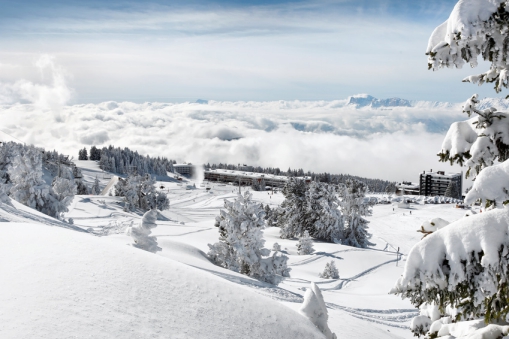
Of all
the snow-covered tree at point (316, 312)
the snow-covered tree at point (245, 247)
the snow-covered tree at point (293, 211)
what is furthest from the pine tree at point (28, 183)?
the snow-covered tree at point (316, 312)

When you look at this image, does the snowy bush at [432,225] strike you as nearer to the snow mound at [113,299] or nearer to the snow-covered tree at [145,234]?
the snow mound at [113,299]

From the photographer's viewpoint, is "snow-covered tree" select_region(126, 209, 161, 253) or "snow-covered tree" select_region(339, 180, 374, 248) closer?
"snow-covered tree" select_region(126, 209, 161, 253)

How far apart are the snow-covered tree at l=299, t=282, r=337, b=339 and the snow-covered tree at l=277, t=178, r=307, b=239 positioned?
52431 millimetres

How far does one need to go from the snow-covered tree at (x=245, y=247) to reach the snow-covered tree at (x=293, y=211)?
32.9 meters

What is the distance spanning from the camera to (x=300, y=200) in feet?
214

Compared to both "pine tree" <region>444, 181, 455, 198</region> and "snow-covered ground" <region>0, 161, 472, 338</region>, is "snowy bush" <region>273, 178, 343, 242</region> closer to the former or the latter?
"snow-covered ground" <region>0, 161, 472, 338</region>

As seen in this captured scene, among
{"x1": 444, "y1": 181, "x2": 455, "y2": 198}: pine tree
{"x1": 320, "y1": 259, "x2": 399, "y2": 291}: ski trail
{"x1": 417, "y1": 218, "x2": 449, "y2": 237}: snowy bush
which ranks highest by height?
{"x1": 417, "y1": 218, "x2": 449, "y2": 237}: snowy bush

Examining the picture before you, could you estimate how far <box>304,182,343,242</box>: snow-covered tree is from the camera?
61156 mm

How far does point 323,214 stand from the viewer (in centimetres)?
6172

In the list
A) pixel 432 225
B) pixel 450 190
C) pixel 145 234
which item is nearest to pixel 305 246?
pixel 145 234

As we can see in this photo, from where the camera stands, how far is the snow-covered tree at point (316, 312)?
33.8ft

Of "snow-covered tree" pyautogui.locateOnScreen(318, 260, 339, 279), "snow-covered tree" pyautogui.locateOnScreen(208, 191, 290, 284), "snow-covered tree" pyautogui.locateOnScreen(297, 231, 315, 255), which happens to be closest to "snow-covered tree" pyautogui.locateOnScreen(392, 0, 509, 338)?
"snow-covered tree" pyautogui.locateOnScreen(208, 191, 290, 284)

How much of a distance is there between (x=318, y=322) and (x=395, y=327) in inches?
615

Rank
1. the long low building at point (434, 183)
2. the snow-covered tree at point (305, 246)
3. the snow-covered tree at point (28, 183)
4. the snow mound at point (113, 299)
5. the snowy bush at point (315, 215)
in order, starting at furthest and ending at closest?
the long low building at point (434, 183) → the snowy bush at point (315, 215) → the snow-covered tree at point (305, 246) → the snow-covered tree at point (28, 183) → the snow mound at point (113, 299)
